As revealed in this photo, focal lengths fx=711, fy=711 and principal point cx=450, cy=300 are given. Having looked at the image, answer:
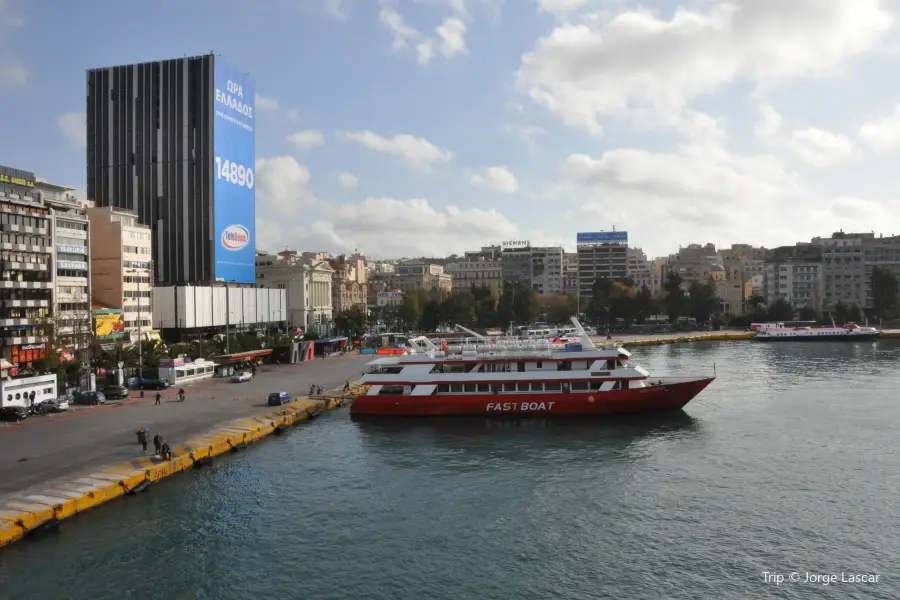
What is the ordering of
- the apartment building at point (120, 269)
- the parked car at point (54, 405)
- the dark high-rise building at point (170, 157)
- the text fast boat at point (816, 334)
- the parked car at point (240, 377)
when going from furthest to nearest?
the text fast boat at point (816, 334), the dark high-rise building at point (170, 157), the apartment building at point (120, 269), the parked car at point (240, 377), the parked car at point (54, 405)

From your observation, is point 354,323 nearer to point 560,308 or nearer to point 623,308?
point 560,308

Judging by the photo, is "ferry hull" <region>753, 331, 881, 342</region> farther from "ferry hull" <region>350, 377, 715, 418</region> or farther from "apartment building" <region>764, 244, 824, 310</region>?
"ferry hull" <region>350, 377, 715, 418</region>

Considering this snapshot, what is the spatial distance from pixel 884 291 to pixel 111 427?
166201 mm

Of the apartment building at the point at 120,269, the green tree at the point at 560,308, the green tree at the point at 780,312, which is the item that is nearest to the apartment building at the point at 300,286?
the apartment building at the point at 120,269

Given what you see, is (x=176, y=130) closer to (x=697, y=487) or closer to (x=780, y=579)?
(x=697, y=487)

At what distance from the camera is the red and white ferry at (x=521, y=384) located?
51344 mm

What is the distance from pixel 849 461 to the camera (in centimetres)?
3806

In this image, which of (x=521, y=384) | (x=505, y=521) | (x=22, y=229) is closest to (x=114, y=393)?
(x=22, y=229)

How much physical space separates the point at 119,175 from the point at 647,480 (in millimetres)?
107798

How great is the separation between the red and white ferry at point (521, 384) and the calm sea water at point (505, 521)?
391 centimetres

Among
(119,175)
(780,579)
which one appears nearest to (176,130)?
(119,175)

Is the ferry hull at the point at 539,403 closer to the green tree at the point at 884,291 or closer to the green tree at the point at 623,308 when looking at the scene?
the green tree at the point at 623,308

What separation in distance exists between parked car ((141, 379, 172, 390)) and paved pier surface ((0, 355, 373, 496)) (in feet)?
4.91

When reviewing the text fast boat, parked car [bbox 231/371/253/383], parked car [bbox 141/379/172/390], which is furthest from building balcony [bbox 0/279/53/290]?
the text fast boat
